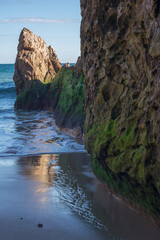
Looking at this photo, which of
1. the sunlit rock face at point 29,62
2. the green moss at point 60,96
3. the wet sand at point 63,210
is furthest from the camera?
the sunlit rock face at point 29,62

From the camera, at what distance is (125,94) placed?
11.7ft

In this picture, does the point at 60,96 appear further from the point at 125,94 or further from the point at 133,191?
the point at 133,191

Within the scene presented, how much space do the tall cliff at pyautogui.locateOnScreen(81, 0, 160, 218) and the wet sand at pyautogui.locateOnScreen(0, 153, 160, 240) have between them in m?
0.21

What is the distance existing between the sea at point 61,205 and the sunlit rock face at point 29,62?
472 inches

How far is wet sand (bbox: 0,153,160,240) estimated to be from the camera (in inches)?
111

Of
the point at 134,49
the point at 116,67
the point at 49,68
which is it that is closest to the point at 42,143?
the point at 116,67

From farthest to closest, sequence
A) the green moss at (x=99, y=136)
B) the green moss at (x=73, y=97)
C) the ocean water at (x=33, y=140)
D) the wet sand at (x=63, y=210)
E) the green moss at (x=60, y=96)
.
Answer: the green moss at (x=60, y=96) → the green moss at (x=73, y=97) → the ocean water at (x=33, y=140) → the green moss at (x=99, y=136) → the wet sand at (x=63, y=210)

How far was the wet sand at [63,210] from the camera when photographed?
2.83m

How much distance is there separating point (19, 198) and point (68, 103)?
6154 mm

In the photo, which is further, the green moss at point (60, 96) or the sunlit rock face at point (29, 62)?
the sunlit rock face at point (29, 62)

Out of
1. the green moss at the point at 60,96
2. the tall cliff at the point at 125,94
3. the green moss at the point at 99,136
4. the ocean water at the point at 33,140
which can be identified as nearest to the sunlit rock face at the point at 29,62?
the green moss at the point at 60,96

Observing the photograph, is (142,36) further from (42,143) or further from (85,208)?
(42,143)

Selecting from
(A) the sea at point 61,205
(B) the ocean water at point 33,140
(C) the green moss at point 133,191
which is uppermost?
(C) the green moss at point 133,191

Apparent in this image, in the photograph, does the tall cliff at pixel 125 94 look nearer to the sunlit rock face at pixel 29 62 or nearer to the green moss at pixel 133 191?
the green moss at pixel 133 191
